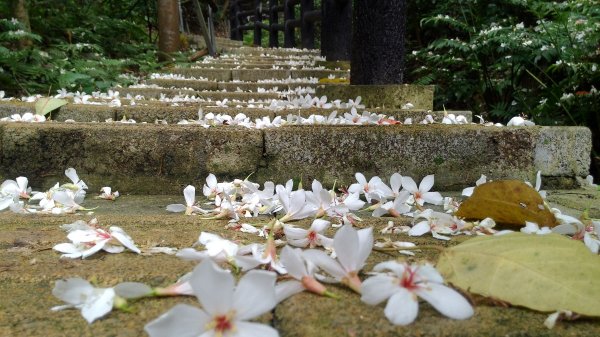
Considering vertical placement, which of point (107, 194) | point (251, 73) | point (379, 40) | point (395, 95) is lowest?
point (107, 194)

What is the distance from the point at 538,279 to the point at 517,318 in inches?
2.5

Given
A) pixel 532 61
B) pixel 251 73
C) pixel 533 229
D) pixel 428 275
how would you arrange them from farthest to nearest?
pixel 251 73
pixel 532 61
pixel 533 229
pixel 428 275

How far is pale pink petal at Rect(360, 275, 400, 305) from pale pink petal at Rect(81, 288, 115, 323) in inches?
12.8

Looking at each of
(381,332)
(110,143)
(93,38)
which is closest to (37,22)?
(93,38)

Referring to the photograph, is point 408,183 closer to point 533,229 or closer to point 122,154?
point 533,229

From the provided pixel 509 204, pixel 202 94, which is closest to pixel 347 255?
pixel 509 204

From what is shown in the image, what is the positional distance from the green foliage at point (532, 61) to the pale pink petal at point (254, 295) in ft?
10.7

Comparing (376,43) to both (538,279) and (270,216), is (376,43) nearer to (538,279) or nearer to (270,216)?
(270,216)

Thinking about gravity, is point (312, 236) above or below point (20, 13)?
below

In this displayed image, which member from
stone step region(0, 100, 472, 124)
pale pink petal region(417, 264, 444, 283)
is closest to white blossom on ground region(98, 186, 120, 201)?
stone step region(0, 100, 472, 124)

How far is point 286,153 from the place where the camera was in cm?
192

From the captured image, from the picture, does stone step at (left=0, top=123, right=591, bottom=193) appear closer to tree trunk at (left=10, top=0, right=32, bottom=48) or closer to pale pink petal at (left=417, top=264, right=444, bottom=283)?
pale pink petal at (left=417, top=264, right=444, bottom=283)

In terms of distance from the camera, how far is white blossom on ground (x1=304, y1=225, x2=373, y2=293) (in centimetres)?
64

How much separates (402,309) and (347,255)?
0.37 feet
